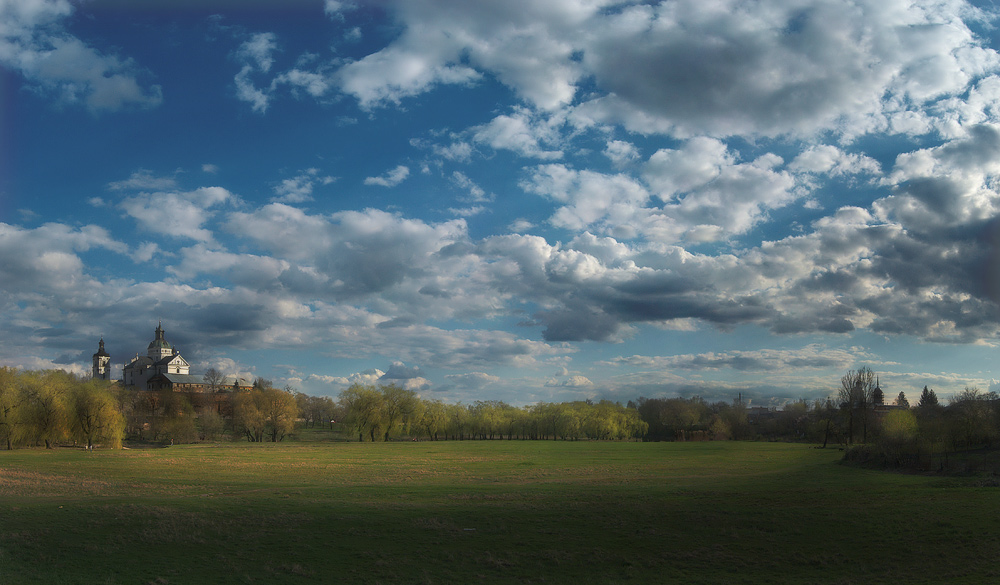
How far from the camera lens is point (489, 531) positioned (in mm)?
25672

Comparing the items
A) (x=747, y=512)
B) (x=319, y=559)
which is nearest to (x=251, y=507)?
(x=319, y=559)

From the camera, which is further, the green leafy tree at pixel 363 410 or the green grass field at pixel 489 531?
the green leafy tree at pixel 363 410

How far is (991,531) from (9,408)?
9479 cm

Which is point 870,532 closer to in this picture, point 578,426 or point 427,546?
point 427,546

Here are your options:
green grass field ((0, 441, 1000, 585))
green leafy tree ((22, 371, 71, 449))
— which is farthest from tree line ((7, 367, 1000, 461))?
green grass field ((0, 441, 1000, 585))

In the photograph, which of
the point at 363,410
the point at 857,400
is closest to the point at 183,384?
the point at 363,410

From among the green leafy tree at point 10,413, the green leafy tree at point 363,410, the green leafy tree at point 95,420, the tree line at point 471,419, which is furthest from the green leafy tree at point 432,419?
the green leafy tree at point 10,413

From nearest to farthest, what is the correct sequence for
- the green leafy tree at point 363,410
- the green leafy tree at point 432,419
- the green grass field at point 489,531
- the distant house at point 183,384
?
1. the green grass field at point 489,531
2. the green leafy tree at point 363,410
3. the green leafy tree at point 432,419
4. the distant house at point 183,384

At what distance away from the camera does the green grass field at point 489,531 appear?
67.1 feet

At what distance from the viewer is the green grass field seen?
20438 mm

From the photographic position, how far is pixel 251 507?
2948cm

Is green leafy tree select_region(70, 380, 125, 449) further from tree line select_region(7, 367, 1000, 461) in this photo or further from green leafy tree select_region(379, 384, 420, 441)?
green leafy tree select_region(379, 384, 420, 441)

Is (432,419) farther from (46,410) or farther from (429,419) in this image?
(46,410)

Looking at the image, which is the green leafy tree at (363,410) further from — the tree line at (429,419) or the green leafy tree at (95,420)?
the green leafy tree at (95,420)
